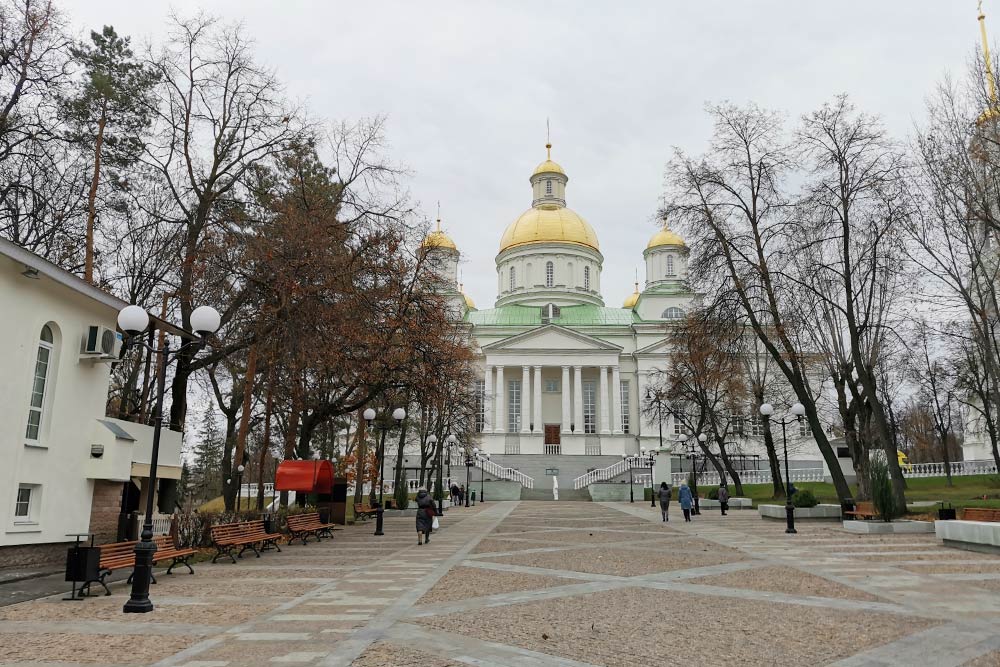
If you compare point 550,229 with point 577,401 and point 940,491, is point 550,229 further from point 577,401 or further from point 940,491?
point 940,491

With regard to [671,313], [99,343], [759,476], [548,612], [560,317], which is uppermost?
[560,317]

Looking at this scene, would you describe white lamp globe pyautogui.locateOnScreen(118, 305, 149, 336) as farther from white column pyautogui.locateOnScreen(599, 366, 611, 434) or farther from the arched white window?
white column pyautogui.locateOnScreen(599, 366, 611, 434)

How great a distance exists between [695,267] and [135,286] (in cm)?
1927

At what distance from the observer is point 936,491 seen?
34812 mm

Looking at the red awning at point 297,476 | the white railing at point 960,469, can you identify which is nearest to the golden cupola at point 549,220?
the white railing at point 960,469

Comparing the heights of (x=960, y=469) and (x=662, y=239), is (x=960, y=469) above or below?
below

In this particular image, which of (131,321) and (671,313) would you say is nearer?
(131,321)

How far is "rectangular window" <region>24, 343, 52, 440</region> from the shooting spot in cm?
1349

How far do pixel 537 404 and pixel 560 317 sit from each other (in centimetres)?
1162

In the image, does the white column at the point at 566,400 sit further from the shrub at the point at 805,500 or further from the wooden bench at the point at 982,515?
the wooden bench at the point at 982,515

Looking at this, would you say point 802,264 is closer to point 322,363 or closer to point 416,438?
point 322,363

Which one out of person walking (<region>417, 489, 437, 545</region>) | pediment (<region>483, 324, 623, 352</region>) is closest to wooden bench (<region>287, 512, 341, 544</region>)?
person walking (<region>417, 489, 437, 545</region>)

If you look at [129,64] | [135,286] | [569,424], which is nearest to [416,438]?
[569,424]

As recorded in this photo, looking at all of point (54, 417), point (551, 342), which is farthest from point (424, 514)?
point (551, 342)
